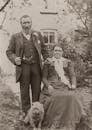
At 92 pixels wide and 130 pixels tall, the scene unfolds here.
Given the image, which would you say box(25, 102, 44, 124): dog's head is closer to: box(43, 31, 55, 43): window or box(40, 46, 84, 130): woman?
box(40, 46, 84, 130): woman

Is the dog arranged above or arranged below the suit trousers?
below

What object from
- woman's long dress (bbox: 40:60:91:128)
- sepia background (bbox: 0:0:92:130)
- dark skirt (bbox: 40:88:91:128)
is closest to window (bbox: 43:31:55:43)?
sepia background (bbox: 0:0:92:130)

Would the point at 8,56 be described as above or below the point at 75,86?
above

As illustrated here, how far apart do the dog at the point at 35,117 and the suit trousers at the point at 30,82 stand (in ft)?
0.10

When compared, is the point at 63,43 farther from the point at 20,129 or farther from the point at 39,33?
the point at 20,129

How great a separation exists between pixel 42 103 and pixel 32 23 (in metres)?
0.41

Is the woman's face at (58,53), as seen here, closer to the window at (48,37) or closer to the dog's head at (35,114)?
the window at (48,37)

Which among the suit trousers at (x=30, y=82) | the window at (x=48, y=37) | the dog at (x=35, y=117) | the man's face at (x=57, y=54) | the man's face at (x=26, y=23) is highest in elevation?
the man's face at (x=26, y=23)

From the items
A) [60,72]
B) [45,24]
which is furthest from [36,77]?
[45,24]

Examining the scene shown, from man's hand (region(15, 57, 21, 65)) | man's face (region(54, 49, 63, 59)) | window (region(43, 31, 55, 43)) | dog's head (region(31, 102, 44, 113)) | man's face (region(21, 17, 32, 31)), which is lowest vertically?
dog's head (region(31, 102, 44, 113))

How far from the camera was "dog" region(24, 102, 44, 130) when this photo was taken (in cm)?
217

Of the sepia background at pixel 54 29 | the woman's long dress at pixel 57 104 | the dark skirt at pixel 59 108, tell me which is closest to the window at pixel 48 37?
the sepia background at pixel 54 29

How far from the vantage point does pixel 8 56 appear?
7.13 ft

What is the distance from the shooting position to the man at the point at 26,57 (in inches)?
85.5
